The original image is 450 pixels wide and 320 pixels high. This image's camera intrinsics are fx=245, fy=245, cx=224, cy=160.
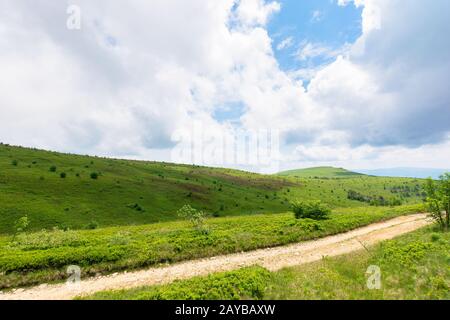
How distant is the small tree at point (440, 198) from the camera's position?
25227 mm

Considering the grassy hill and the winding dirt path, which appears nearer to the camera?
the winding dirt path

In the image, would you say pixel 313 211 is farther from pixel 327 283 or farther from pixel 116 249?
pixel 116 249

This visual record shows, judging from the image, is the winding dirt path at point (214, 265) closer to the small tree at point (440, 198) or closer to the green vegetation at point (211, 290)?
the green vegetation at point (211, 290)

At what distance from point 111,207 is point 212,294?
41.4m

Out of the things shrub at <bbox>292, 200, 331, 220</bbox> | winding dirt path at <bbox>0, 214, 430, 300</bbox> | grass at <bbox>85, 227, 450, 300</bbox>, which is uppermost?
shrub at <bbox>292, 200, 331, 220</bbox>

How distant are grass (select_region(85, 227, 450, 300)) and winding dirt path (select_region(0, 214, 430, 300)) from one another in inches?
70.4

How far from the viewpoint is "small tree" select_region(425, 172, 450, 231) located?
82.8 feet

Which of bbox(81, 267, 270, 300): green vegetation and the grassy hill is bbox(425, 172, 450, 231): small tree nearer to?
bbox(81, 267, 270, 300): green vegetation

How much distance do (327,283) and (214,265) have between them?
778cm

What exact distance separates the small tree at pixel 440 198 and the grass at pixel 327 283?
1258cm

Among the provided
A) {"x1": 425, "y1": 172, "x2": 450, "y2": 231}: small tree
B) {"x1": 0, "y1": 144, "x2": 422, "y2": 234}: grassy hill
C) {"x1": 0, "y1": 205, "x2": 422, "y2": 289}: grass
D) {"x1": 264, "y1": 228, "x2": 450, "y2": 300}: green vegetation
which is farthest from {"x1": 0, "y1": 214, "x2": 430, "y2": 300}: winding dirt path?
{"x1": 0, "y1": 144, "x2": 422, "y2": 234}: grassy hill

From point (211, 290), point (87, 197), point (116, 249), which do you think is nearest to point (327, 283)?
point (211, 290)
